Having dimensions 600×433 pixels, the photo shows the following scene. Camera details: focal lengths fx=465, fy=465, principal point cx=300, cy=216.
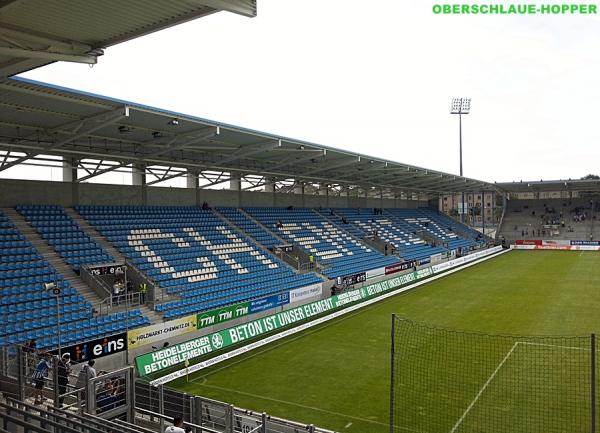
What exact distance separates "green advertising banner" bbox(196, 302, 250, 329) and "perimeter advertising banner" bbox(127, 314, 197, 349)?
14.2 inches

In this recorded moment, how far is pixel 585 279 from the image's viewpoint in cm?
3306

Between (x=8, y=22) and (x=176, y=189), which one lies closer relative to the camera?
(x=8, y=22)

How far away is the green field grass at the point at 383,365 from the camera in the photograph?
12.0 metres

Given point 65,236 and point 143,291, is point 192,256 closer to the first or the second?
point 143,291

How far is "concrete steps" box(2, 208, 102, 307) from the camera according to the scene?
17266 millimetres

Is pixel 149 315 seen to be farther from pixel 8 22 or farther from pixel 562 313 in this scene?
pixel 562 313

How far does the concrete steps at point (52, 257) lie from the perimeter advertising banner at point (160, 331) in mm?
2410

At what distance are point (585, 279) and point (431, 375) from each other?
24.7 metres

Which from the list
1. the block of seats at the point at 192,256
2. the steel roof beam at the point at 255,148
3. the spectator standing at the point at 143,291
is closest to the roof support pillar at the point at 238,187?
the block of seats at the point at 192,256

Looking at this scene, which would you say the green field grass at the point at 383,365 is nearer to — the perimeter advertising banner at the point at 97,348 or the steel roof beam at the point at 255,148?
the perimeter advertising banner at the point at 97,348

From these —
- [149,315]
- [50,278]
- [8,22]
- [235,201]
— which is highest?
[8,22]

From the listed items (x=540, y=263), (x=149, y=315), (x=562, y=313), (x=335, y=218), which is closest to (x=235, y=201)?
(x=335, y=218)

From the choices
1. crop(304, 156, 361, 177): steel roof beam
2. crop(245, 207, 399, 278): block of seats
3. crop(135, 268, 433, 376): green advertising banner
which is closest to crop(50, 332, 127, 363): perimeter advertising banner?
crop(135, 268, 433, 376): green advertising banner

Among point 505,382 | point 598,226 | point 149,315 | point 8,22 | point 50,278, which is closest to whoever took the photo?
point 8,22
